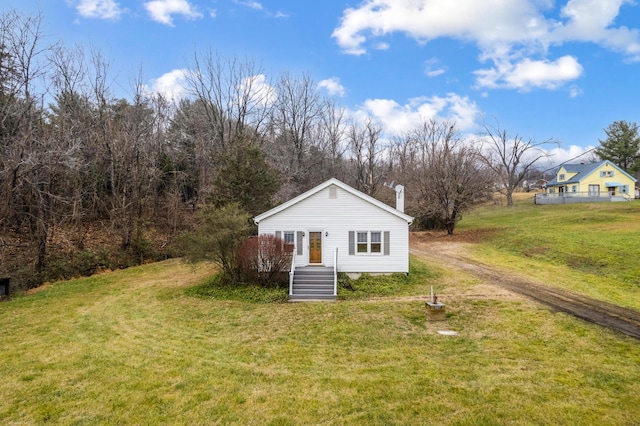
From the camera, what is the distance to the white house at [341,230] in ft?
50.8

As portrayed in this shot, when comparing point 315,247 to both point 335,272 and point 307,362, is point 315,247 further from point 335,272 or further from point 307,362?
point 307,362

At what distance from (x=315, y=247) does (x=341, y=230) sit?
4.81 ft

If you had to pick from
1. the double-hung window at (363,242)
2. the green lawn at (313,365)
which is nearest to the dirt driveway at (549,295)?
the green lawn at (313,365)

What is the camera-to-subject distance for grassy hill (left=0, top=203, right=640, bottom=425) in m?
5.50

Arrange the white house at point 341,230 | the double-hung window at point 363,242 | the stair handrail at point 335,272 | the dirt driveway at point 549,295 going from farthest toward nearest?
1. the double-hung window at point 363,242
2. the white house at point 341,230
3. the stair handrail at point 335,272
4. the dirt driveway at point 549,295

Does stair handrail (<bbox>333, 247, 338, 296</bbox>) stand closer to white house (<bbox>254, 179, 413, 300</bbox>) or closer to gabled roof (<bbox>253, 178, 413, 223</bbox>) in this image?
white house (<bbox>254, 179, 413, 300</bbox>)

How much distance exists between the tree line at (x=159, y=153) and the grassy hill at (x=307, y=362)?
6.56m

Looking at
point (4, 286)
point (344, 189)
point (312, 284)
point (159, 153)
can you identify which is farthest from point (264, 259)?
point (159, 153)

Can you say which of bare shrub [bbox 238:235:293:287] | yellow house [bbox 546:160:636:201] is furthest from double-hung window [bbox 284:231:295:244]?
yellow house [bbox 546:160:636:201]

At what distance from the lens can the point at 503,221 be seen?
1331 inches

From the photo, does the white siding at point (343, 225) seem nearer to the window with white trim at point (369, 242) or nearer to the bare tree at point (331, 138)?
the window with white trim at point (369, 242)

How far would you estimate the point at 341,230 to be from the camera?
51.1 feet

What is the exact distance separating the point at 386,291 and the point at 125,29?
21.1 metres

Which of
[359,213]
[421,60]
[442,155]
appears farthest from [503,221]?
[359,213]
